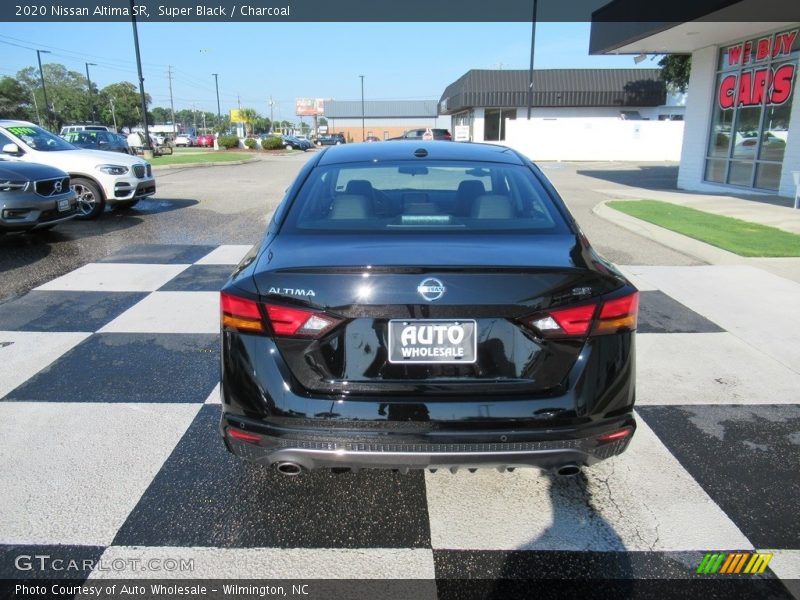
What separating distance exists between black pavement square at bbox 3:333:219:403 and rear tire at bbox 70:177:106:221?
6987mm

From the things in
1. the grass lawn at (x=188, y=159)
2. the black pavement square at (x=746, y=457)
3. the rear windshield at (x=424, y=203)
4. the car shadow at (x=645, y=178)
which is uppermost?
the rear windshield at (x=424, y=203)

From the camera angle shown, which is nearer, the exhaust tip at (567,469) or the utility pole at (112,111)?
the exhaust tip at (567,469)

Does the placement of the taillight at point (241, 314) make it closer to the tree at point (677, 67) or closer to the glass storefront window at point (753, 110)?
the glass storefront window at point (753, 110)

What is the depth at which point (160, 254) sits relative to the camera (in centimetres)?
823

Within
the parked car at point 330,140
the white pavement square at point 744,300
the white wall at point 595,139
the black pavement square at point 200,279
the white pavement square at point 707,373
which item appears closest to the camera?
the white pavement square at point 707,373

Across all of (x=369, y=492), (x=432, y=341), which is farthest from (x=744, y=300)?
(x=432, y=341)

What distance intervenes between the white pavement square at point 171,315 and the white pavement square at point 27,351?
0.35 meters

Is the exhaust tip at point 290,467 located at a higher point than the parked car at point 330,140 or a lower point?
lower

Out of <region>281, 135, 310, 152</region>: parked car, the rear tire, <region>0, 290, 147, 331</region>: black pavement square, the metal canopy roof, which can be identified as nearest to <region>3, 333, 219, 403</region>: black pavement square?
<region>0, 290, 147, 331</region>: black pavement square

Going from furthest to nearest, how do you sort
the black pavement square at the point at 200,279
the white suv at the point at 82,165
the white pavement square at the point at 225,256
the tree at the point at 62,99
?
the tree at the point at 62,99, the white suv at the point at 82,165, the white pavement square at the point at 225,256, the black pavement square at the point at 200,279

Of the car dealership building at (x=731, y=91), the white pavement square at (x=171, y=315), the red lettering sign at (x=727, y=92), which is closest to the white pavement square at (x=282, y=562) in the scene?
the white pavement square at (x=171, y=315)

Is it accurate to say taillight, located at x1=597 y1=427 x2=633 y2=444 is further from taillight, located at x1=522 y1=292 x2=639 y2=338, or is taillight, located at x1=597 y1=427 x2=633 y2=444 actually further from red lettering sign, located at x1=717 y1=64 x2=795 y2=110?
red lettering sign, located at x1=717 y1=64 x2=795 y2=110

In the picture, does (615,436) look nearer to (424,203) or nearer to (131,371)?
(424,203)

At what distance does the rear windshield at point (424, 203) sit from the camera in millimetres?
2842
